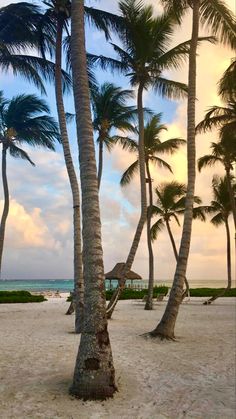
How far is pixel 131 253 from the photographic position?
603 inches

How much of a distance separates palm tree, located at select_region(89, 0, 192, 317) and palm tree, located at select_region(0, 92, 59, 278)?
5.69m

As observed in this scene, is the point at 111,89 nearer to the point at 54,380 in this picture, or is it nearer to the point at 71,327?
the point at 71,327

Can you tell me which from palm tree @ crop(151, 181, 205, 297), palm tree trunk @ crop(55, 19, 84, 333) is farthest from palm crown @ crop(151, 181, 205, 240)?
palm tree trunk @ crop(55, 19, 84, 333)

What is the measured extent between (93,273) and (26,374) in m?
2.25

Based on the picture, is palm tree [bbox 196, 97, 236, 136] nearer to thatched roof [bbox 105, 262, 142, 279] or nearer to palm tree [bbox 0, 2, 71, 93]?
palm tree [bbox 0, 2, 71, 93]

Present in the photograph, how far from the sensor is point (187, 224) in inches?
465

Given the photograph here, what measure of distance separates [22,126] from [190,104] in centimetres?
1230

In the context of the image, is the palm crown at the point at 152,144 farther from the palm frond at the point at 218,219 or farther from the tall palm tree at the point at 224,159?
the palm frond at the point at 218,219

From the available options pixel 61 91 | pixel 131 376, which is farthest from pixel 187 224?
pixel 61 91

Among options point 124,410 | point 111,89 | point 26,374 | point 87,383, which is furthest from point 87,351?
point 111,89

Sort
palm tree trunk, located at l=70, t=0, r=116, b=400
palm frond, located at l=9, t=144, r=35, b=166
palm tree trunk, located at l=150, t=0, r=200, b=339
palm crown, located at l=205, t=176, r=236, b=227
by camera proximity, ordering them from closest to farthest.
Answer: palm tree trunk, located at l=70, t=0, r=116, b=400 → palm tree trunk, located at l=150, t=0, r=200, b=339 → palm frond, located at l=9, t=144, r=35, b=166 → palm crown, located at l=205, t=176, r=236, b=227

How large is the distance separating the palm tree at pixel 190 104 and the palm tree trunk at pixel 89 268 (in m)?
5.05

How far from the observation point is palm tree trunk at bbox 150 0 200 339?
38.1 ft

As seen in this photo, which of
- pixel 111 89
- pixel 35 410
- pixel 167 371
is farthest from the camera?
pixel 111 89
